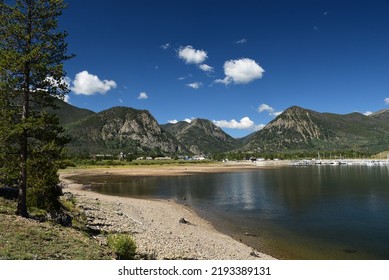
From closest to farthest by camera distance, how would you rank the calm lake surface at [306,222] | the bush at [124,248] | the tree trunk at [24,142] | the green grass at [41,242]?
the green grass at [41,242] → the bush at [124,248] → the tree trunk at [24,142] → the calm lake surface at [306,222]

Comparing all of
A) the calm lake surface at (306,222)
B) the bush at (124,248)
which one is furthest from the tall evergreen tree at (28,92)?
the calm lake surface at (306,222)

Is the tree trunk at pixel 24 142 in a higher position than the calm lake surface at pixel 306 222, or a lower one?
higher

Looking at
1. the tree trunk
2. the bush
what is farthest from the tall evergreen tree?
the bush

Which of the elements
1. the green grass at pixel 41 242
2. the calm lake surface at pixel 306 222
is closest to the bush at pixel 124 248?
the green grass at pixel 41 242

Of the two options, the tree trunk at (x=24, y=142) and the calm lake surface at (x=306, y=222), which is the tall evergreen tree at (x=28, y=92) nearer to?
the tree trunk at (x=24, y=142)

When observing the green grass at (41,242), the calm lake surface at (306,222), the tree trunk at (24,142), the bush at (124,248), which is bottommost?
the calm lake surface at (306,222)

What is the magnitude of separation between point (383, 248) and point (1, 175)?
1197 inches

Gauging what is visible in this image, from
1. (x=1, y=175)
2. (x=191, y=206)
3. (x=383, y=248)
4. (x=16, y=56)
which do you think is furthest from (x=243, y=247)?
(x=191, y=206)

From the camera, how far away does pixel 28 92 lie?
67.3 feet

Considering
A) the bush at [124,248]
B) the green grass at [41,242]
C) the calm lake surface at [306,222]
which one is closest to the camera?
the green grass at [41,242]

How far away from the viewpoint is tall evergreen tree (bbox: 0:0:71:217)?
1950 centimetres

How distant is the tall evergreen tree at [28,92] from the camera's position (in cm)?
1950

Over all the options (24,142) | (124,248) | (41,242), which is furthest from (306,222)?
(24,142)

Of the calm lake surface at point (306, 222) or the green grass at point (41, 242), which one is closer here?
the green grass at point (41, 242)
